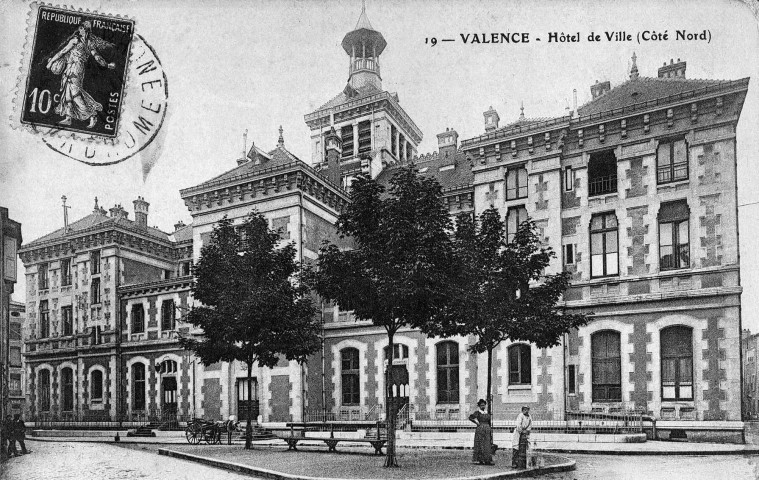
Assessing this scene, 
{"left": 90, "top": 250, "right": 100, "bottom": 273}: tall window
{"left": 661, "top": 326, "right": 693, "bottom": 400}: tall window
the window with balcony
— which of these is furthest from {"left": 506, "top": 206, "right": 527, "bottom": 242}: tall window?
{"left": 90, "top": 250, "right": 100, "bottom": 273}: tall window

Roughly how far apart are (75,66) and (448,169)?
22650 mm

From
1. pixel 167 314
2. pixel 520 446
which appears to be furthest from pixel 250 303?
pixel 167 314

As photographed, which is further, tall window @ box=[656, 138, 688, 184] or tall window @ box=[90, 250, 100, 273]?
tall window @ box=[90, 250, 100, 273]

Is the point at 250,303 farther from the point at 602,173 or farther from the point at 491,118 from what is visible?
the point at 491,118

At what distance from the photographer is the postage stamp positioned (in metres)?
16.0

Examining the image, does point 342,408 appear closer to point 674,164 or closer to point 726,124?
point 674,164

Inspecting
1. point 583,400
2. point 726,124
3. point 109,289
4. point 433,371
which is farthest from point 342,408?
point 726,124

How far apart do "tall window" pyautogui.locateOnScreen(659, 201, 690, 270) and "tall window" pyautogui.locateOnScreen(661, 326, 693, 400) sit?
2.38 meters

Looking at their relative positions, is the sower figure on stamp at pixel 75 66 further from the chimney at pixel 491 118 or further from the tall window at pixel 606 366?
the chimney at pixel 491 118

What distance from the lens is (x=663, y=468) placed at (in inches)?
640

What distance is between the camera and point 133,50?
1659cm

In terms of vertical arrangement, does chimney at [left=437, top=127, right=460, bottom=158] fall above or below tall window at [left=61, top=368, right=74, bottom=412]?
above

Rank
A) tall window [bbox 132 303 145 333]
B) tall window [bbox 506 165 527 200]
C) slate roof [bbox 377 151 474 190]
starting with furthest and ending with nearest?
tall window [bbox 132 303 145 333]
slate roof [bbox 377 151 474 190]
tall window [bbox 506 165 527 200]

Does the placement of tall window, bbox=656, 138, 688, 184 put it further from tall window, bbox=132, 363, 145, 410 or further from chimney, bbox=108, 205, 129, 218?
chimney, bbox=108, 205, 129, 218
